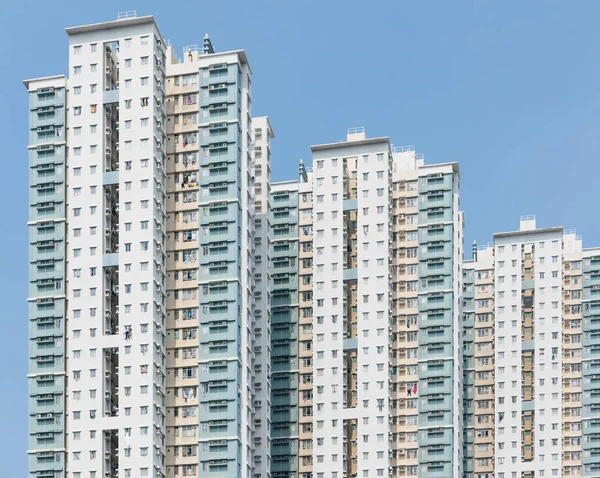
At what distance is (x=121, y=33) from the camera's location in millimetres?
123250

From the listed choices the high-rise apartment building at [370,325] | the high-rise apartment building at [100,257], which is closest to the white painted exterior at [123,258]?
the high-rise apartment building at [100,257]

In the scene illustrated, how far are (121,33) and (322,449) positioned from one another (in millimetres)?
38638

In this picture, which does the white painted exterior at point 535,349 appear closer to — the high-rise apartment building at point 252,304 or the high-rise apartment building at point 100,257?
the high-rise apartment building at point 252,304

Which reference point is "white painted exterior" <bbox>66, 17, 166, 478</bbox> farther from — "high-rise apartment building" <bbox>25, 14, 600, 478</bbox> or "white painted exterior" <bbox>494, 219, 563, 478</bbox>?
"white painted exterior" <bbox>494, 219, 563, 478</bbox>

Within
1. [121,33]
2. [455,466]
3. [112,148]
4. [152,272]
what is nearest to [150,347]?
[152,272]

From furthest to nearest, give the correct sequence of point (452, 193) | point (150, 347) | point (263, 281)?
point (452, 193), point (263, 281), point (150, 347)

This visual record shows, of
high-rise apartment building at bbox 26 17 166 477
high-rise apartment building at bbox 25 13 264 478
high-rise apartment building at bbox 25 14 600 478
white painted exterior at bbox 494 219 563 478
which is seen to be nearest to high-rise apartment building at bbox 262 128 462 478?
high-rise apartment building at bbox 25 14 600 478

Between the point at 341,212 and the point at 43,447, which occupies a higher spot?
the point at 341,212

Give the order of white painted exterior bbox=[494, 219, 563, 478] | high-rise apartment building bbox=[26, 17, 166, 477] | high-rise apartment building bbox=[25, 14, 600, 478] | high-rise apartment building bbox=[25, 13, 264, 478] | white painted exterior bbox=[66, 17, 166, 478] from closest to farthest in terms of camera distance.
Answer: white painted exterior bbox=[66, 17, 166, 478], high-rise apartment building bbox=[26, 17, 166, 477], high-rise apartment building bbox=[25, 13, 264, 478], high-rise apartment building bbox=[25, 14, 600, 478], white painted exterior bbox=[494, 219, 563, 478]

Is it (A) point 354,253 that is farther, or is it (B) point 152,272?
(A) point 354,253

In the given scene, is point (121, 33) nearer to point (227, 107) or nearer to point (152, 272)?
point (227, 107)

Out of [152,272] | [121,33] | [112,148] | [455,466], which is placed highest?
[121,33]

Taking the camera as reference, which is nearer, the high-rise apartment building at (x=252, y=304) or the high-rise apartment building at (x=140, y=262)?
the high-rise apartment building at (x=140, y=262)

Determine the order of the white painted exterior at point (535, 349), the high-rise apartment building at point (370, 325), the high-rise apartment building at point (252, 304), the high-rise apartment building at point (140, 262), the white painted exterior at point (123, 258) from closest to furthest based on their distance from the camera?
the white painted exterior at point (123, 258), the high-rise apartment building at point (140, 262), the high-rise apartment building at point (252, 304), the high-rise apartment building at point (370, 325), the white painted exterior at point (535, 349)
